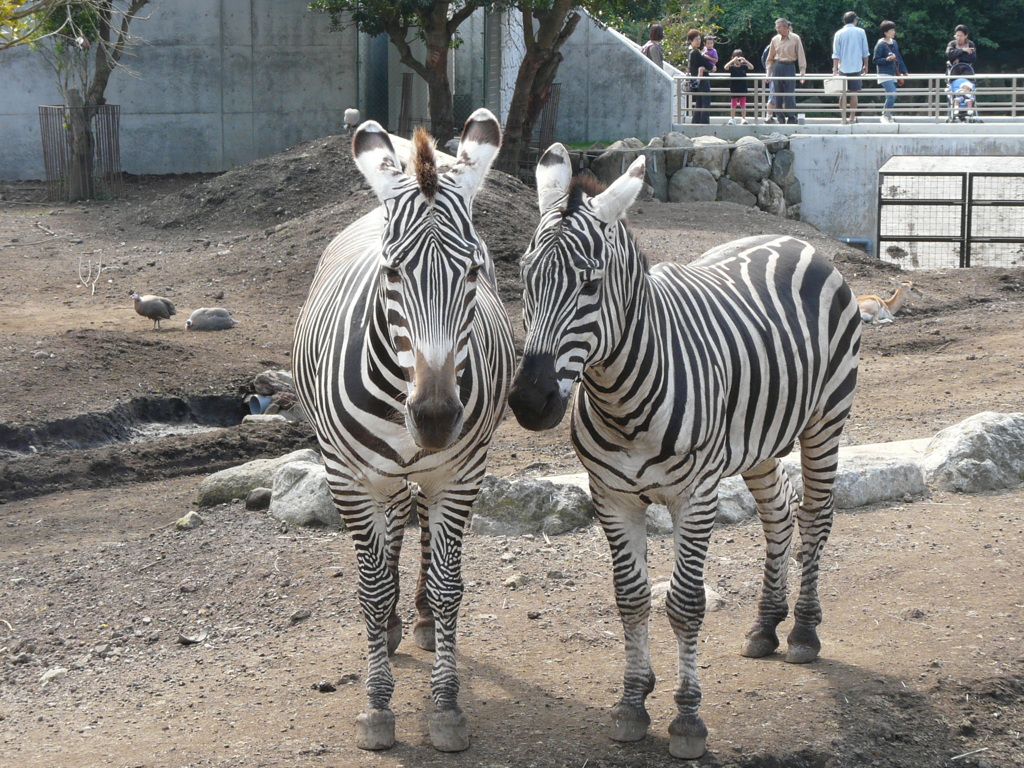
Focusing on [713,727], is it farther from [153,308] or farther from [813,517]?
[153,308]

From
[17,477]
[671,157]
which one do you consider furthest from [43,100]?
[17,477]

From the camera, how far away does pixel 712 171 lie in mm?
20359

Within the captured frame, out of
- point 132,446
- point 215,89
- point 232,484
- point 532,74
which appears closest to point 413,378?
point 232,484

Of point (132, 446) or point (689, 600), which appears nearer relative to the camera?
point (689, 600)

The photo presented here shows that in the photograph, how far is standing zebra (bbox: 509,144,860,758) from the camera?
11.5 ft

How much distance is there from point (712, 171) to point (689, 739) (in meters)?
17.5

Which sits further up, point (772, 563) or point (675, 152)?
point (675, 152)

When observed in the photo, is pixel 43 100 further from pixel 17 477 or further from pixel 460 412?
pixel 460 412

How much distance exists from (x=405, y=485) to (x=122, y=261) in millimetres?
11063

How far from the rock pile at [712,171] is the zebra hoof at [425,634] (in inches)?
618

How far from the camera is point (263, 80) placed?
2211 cm

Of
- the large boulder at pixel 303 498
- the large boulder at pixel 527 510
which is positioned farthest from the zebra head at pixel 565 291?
the large boulder at pixel 303 498

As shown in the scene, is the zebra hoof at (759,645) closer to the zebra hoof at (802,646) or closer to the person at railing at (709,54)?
the zebra hoof at (802,646)

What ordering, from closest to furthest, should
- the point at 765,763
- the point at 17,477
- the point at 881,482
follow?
the point at 765,763 < the point at 881,482 < the point at 17,477
